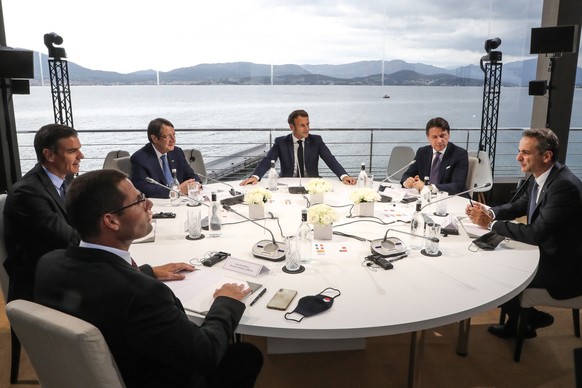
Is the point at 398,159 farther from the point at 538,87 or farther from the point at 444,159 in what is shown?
the point at 538,87

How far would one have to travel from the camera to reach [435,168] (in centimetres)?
378

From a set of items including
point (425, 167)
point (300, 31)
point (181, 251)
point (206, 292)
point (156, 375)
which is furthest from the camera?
point (300, 31)

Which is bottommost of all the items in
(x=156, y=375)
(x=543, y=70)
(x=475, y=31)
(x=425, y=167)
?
(x=156, y=375)

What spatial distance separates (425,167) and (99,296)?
10.6 ft

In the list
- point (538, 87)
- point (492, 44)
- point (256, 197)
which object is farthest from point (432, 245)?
point (492, 44)

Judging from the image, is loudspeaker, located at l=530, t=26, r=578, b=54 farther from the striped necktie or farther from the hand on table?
the hand on table

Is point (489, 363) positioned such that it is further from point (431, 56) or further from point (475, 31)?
point (431, 56)

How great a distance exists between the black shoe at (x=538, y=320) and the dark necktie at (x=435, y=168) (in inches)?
54.0

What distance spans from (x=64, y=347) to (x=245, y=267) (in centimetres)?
91

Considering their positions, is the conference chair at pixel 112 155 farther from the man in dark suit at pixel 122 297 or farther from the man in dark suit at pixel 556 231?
the man in dark suit at pixel 556 231

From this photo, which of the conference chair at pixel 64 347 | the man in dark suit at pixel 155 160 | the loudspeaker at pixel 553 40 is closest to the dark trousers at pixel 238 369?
the conference chair at pixel 64 347

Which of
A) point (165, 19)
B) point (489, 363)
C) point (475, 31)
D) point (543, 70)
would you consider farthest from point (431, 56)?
point (489, 363)

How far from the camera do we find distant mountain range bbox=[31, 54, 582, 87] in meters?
7.17

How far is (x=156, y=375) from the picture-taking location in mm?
1297
